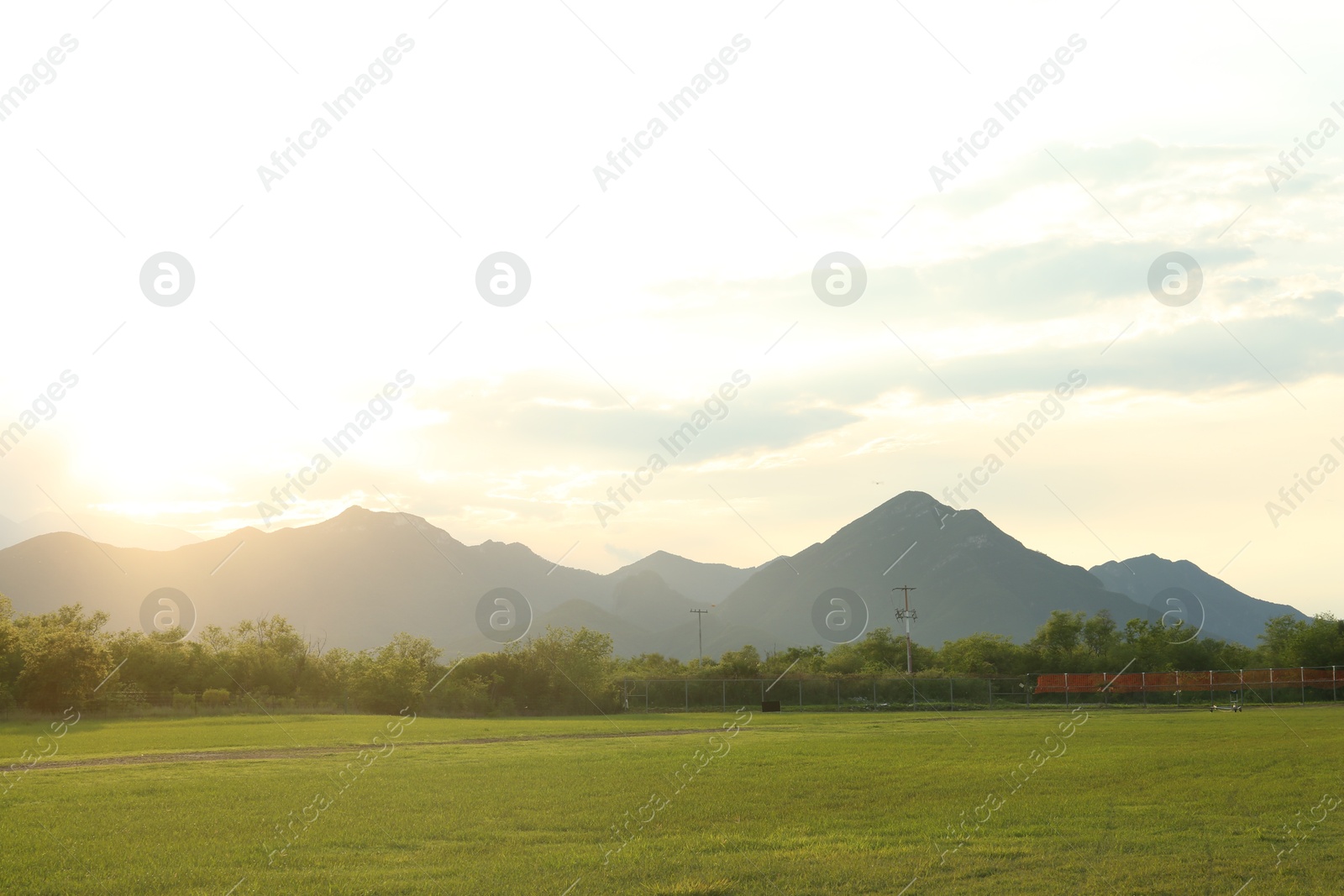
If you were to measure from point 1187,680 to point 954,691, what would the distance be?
1574cm

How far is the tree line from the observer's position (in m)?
52.9

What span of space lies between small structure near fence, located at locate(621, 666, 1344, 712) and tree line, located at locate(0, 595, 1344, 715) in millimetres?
5037

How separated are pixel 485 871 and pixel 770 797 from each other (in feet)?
22.2

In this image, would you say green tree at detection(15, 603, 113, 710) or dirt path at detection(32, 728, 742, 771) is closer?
dirt path at detection(32, 728, 742, 771)

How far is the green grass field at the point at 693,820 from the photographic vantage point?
32.9 feet

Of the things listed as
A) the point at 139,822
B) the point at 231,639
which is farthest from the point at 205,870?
the point at 231,639

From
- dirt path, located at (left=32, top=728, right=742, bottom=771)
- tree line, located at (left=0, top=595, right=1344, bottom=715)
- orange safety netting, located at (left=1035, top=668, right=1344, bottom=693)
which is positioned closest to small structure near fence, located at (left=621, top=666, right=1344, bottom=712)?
orange safety netting, located at (left=1035, top=668, right=1344, bottom=693)

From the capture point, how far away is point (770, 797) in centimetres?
1599

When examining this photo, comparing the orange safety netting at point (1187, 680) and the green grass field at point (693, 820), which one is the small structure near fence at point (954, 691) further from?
the green grass field at point (693, 820)

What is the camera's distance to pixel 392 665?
63.4 meters

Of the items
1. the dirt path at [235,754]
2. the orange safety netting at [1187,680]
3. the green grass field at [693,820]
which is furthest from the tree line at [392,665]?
the green grass field at [693,820]

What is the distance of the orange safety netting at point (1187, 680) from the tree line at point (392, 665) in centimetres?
891

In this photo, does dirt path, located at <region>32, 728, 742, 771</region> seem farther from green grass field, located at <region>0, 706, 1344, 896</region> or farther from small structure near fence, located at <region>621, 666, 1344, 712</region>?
small structure near fence, located at <region>621, 666, 1344, 712</region>

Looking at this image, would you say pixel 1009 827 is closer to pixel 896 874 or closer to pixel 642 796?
pixel 896 874
